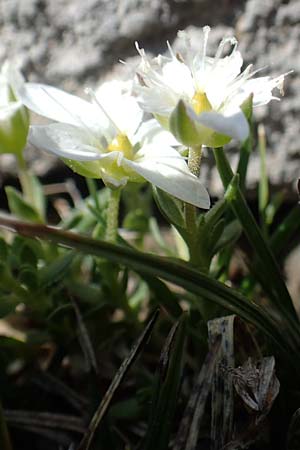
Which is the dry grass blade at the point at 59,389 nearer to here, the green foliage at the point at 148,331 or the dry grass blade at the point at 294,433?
the green foliage at the point at 148,331

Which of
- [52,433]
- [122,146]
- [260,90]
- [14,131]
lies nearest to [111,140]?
[122,146]

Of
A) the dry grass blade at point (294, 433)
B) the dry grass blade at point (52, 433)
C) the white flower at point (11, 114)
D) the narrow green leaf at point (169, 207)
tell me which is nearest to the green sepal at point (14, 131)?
the white flower at point (11, 114)

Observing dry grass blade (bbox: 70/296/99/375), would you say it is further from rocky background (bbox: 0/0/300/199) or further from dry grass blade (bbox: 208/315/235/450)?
rocky background (bbox: 0/0/300/199)

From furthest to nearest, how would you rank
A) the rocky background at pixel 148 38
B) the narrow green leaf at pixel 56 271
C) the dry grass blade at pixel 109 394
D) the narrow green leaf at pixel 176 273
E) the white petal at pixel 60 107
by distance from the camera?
the rocky background at pixel 148 38 → the narrow green leaf at pixel 56 271 → the white petal at pixel 60 107 → the dry grass blade at pixel 109 394 → the narrow green leaf at pixel 176 273

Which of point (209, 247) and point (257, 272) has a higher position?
point (209, 247)

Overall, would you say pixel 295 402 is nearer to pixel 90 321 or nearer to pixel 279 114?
pixel 90 321

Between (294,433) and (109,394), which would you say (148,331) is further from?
(294,433)

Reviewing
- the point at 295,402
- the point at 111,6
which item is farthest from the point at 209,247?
the point at 111,6

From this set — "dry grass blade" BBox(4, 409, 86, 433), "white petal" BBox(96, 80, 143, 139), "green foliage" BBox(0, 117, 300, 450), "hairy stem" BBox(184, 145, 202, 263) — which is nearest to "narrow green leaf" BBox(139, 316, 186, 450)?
"green foliage" BBox(0, 117, 300, 450)

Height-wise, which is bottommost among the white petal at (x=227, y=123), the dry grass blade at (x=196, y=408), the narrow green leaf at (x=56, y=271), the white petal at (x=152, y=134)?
the dry grass blade at (x=196, y=408)
